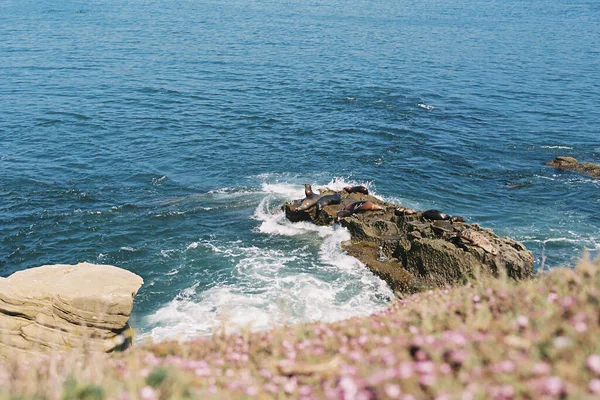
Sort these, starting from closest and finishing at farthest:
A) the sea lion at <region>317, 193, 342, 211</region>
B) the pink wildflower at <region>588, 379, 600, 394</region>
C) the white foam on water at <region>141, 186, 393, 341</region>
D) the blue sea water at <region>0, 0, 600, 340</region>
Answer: the pink wildflower at <region>588, 379, 600, 394</region>, the white foam on water at <region>141, 186, 393, 341</region>, the blue sea water at <region>0, 0, 600, 340</region>, the sea lion at <region>317, 193, 342, 211</region>

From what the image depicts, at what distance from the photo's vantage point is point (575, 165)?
32.1 m

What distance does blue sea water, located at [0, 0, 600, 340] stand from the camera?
21.2 m

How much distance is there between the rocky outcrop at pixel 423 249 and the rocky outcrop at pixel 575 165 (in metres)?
13.7

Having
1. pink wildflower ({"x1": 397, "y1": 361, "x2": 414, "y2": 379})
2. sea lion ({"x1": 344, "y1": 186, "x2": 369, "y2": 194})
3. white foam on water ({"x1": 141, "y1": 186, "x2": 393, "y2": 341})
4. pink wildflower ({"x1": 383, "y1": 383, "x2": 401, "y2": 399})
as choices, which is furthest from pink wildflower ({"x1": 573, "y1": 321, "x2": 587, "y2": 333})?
sea lion ({"x1": 344, "y1": 186, "x2": 369, "y2": 194})

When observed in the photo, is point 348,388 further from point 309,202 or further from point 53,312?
point 309,202

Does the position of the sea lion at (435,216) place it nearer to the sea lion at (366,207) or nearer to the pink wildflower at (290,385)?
the sea lion at (366,207)

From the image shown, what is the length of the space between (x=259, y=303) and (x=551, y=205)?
16.5 meters

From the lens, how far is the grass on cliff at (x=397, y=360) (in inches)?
194

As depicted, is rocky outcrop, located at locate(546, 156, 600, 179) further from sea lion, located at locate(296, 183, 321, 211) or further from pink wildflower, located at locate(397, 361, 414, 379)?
pink wildflower, located at locate(397, 361, 414, 379)

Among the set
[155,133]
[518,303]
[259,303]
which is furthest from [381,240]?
[155,133]

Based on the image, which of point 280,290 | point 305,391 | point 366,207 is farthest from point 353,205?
point 305,391

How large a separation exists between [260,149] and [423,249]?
1765 centimetres

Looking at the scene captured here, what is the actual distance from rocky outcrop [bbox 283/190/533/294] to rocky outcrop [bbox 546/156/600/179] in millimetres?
13718

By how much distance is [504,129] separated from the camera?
3903 cm
